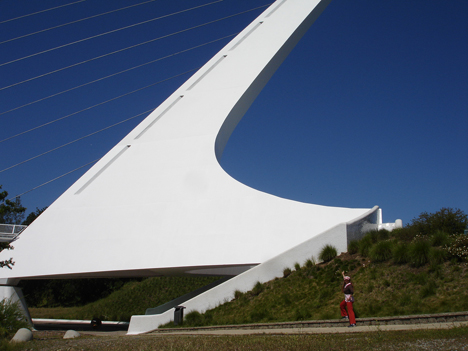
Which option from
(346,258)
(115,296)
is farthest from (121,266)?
(115,296)

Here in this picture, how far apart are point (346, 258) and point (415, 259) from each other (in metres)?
2.13

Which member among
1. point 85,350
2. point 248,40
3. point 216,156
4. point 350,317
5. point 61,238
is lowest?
point 85,350

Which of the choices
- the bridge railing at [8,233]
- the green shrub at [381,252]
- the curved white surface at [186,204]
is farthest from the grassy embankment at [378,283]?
the bridge railing at [8,233]

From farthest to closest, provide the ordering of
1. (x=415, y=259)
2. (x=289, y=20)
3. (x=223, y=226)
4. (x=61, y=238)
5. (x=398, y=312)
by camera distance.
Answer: (x=289, y=20) → (x=61, y=238) → (x=223, y=226) → (x=415, y=259) → (x=398, y=312)

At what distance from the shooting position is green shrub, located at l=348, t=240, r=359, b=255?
10867 mm

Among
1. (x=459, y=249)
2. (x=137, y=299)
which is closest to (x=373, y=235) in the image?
(x=459, y=249)

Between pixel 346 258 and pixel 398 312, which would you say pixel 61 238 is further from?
pixel 398 312

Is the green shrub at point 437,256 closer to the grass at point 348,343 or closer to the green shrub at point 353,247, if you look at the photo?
the green shrub at point 353,247

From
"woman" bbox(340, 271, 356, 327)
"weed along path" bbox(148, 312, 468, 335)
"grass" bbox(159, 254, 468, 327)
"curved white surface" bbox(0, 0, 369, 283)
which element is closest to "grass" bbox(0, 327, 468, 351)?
"weed along path" bbox(148, 312, 468, 335)

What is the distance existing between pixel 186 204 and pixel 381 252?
21.9 ft

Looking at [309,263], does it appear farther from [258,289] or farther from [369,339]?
[369,339]

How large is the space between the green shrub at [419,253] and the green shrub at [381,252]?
66 centimetres

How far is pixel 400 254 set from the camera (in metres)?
9.21

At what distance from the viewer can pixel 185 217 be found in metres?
13.5
